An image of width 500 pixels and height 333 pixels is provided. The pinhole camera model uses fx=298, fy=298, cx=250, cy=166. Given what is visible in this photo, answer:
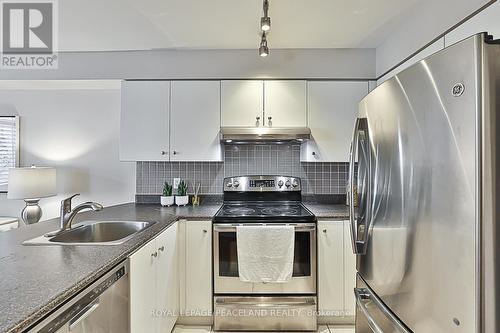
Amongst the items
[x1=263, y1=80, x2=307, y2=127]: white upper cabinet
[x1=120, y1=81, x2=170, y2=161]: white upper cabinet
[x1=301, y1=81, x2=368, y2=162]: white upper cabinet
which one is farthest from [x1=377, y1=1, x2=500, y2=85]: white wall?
[x1=120, y1=81, x2=170, y2=161]: white upper cabinet

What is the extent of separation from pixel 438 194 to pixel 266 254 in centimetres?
154

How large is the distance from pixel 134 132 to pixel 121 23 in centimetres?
91

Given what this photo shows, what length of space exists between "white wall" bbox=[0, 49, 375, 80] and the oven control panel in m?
0.98

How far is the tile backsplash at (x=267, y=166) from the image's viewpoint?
3.02 metres

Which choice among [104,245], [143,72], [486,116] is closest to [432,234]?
[486,116]

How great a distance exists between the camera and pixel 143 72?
2.79m

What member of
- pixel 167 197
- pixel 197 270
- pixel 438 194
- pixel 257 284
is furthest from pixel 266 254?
pixel 438 194

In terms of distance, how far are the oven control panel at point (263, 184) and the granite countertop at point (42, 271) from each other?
1235 millimetres

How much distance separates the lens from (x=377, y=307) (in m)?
1.31

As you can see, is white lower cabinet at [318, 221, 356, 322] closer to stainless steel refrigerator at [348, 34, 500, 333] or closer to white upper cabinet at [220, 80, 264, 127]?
stainless steel refrigerator at [348, 34, 500, 333]

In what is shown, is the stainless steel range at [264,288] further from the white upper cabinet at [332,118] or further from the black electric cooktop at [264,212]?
the white upper cabinet at [332,118]

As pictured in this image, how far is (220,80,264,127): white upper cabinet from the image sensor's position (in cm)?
271

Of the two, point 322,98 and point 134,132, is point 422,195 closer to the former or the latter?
point 322,98

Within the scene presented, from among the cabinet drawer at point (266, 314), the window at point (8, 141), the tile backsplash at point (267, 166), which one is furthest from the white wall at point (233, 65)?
the cabinet drawer at point (266, 314)
